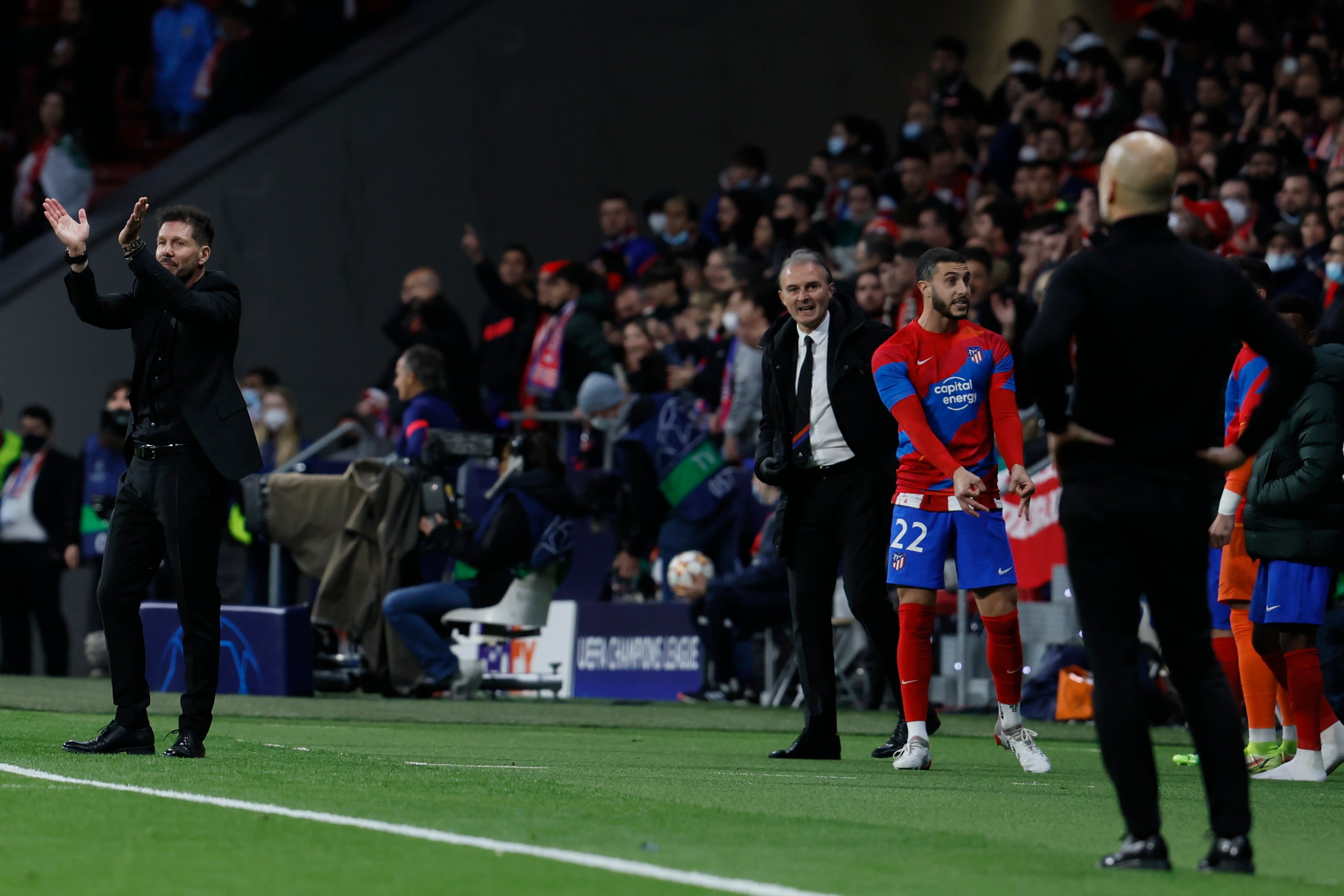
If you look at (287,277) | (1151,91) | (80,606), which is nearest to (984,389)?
(1151,91)

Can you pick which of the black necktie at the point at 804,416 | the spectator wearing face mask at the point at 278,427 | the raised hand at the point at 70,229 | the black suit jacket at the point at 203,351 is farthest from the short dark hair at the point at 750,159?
the raised hand at the point at 70,229

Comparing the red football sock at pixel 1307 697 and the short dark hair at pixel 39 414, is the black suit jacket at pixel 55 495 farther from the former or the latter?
the red football sock at pixel 1307 697

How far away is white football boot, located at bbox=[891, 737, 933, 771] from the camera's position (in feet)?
27.7

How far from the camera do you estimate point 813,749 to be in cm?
896

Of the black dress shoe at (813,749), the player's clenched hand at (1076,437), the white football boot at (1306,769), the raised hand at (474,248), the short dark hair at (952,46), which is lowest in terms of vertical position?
the white football boot at (1306,769)

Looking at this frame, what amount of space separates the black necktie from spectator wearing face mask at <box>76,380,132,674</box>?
891 centimetres

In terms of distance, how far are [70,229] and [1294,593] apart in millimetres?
5004

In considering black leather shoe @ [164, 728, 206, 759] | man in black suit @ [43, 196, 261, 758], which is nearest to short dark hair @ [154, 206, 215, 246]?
man in black suit @ [43, 196, 261, 758]

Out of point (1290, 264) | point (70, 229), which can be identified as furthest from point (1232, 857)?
point (1290, 264)

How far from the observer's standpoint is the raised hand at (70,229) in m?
7.53

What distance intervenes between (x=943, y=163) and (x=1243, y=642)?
10.1 metres

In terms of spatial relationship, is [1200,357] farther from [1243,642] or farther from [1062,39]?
[1062,39]

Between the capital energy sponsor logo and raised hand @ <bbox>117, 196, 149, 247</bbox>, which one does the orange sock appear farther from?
raised hand @ <bbox>117, 196, 149, 247</bbox>

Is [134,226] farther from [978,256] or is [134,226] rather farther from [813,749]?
[978,256]
